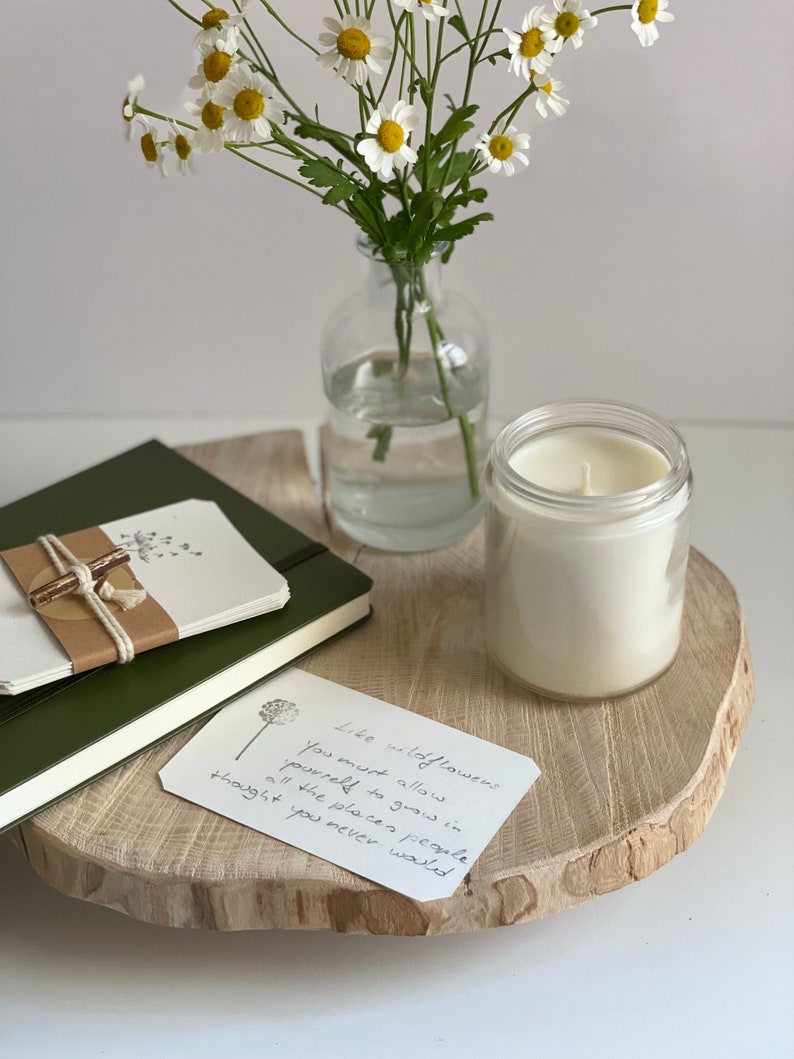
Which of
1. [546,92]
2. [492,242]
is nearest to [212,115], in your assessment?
[546,92]

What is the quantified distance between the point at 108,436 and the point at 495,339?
1.57ft

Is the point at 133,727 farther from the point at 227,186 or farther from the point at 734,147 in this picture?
the point at 734,147

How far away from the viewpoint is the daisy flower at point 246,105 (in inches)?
29.4

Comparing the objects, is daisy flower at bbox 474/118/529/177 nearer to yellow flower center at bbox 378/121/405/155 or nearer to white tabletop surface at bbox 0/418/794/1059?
yellow flower center at bbox 378/121/405/155

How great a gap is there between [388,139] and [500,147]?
9 cm

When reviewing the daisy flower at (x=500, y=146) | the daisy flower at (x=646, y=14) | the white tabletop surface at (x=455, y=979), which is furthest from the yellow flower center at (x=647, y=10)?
the white tabletop surface at (x=455, y=979)

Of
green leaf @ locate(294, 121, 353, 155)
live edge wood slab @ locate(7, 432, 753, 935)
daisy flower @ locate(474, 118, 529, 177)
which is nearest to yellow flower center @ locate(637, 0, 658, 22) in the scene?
daisy flower @ locate(474, 118, 529, 177)

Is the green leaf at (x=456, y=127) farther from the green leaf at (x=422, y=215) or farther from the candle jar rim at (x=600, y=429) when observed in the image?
the candle jar rim at (x=600, y=429)

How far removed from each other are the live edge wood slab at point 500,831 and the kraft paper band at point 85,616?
77 millimetres

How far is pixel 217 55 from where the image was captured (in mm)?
744

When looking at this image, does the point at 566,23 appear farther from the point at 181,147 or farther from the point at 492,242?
the point at 492,242

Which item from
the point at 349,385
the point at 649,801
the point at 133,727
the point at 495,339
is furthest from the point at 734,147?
the point at 133,727

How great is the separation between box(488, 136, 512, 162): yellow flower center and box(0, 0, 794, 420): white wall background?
1.25 ft

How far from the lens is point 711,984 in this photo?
2.52 ft
